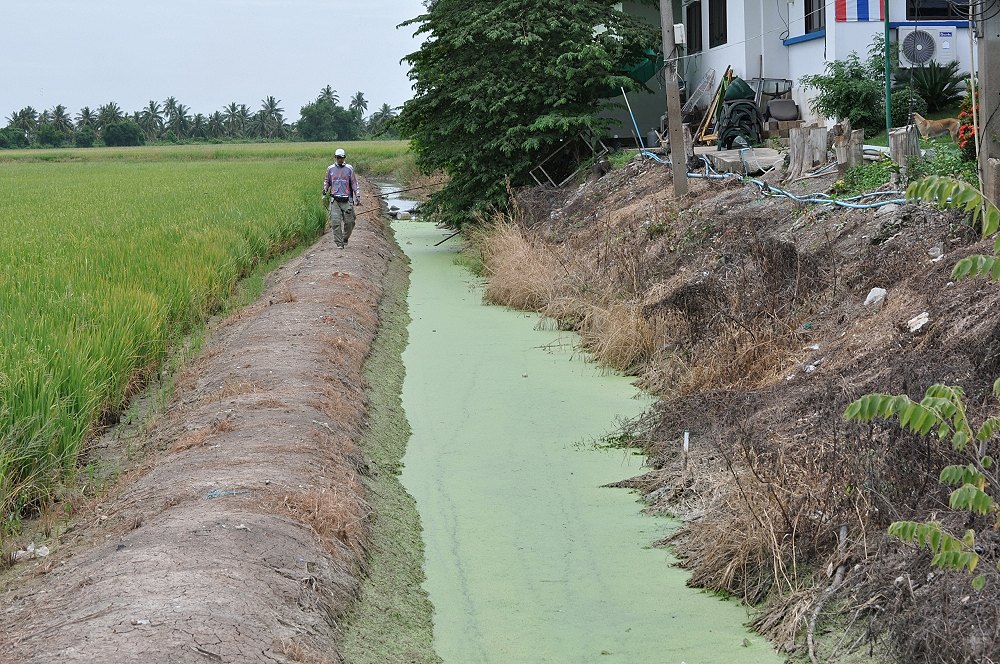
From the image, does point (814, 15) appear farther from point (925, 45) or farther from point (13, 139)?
point (13, 139)


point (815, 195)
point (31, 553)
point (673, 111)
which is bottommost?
point (31, 553)

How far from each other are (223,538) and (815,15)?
15.5m

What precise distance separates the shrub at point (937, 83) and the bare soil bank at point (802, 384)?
14.2 feet

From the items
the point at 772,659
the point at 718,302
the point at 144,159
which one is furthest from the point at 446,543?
the point at 144,159

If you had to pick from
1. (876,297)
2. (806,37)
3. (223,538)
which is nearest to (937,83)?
(806,37)

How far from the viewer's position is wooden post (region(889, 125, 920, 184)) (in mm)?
9766

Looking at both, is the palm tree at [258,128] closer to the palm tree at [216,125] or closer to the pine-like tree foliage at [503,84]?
the palm tree at [216,125]

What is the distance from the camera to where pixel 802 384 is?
7129 millimetres

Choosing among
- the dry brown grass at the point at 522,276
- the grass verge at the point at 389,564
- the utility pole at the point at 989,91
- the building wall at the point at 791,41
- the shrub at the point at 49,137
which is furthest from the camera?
the shrub at the point at 49,137

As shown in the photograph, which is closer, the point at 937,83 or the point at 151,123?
the point at 937,83

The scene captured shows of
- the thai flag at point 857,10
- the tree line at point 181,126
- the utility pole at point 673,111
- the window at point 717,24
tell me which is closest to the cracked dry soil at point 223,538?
the utility pole at point 673,111

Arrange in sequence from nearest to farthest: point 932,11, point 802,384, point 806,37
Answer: point 802,384 < point 932,11 < point 806,37

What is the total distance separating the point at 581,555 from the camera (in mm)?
5750

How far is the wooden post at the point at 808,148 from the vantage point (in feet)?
39.4
